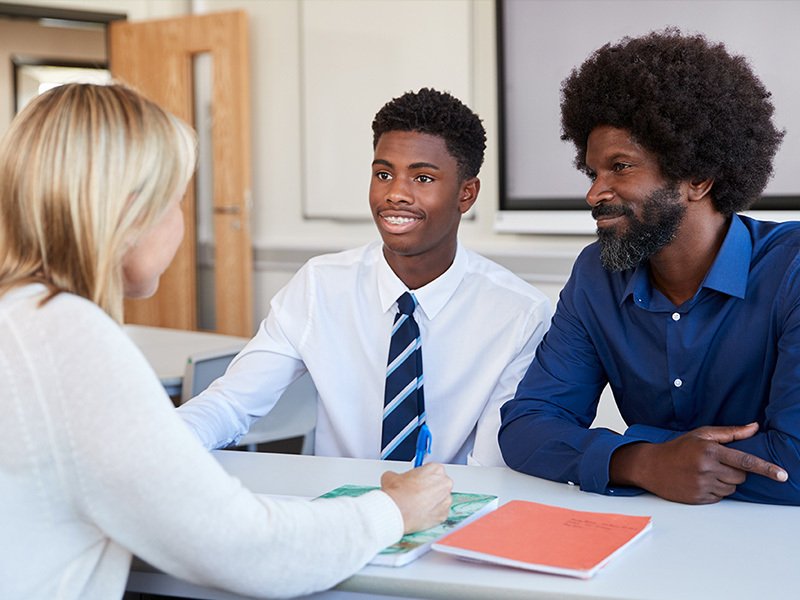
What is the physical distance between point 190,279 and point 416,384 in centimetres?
403

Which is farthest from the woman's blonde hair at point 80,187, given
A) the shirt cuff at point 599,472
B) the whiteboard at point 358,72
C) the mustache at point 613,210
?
the whiteboard at point 358,72

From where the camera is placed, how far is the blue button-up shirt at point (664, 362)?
5.39ft

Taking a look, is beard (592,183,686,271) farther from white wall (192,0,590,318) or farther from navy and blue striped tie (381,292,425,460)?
white wall (192,0,590,318)

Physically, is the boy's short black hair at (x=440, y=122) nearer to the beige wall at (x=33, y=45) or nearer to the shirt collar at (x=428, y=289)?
the shirt collar at (x=428, y=289)

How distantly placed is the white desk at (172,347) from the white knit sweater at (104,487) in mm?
Answer: 1736

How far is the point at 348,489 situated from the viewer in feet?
5.07

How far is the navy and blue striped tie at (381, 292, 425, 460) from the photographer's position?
6.86 ft

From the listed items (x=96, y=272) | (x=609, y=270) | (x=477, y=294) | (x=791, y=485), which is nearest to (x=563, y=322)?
(x=609, y=270)

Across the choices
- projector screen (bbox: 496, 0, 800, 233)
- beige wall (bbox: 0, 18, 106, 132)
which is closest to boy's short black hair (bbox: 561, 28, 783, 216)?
projector screen (bbox: 496, 0, 800, 233)

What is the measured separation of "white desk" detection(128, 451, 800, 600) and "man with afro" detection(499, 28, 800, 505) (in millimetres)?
195

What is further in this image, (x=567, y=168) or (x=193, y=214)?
(x=193, y=214)

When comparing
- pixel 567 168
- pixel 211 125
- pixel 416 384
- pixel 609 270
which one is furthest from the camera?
pixel 211 125

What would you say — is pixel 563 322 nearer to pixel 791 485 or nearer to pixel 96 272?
pixel 791 485

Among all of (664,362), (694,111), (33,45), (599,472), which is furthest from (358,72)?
(33,45)
